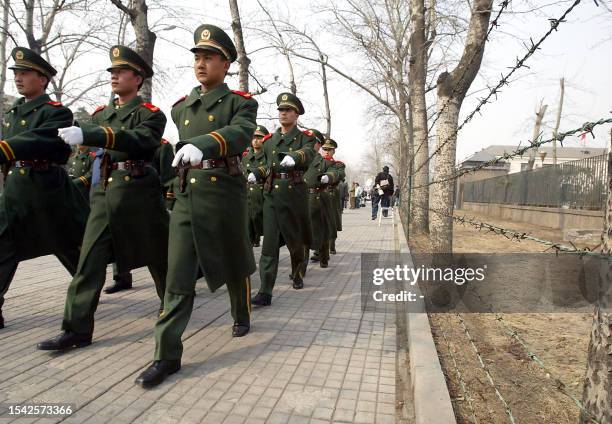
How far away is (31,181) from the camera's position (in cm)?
398

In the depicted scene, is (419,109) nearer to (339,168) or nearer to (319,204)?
(339,168)

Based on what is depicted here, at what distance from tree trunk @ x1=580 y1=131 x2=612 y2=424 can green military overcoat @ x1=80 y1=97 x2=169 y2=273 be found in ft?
10.4

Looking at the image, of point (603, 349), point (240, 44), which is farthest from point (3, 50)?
point (603, 349)

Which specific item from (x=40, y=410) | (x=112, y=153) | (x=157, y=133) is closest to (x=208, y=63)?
(x=157, y=133)

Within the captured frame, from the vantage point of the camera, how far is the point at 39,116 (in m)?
3.91

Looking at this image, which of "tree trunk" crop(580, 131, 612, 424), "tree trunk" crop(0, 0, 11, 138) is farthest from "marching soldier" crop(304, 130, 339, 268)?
"tree trunk" crop(0, 0, 11, 138)

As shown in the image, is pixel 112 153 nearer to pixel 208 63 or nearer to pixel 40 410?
pixel 208 63

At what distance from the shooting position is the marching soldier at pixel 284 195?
5.18 metres

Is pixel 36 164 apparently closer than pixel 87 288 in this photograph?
No

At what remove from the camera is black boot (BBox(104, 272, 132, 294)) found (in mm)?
5582

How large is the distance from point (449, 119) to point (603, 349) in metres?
4.15

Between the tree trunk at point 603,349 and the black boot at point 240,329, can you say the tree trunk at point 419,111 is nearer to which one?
the black boot at point 240,329

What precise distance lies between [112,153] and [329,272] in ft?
14.5

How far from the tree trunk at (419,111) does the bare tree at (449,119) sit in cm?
435
